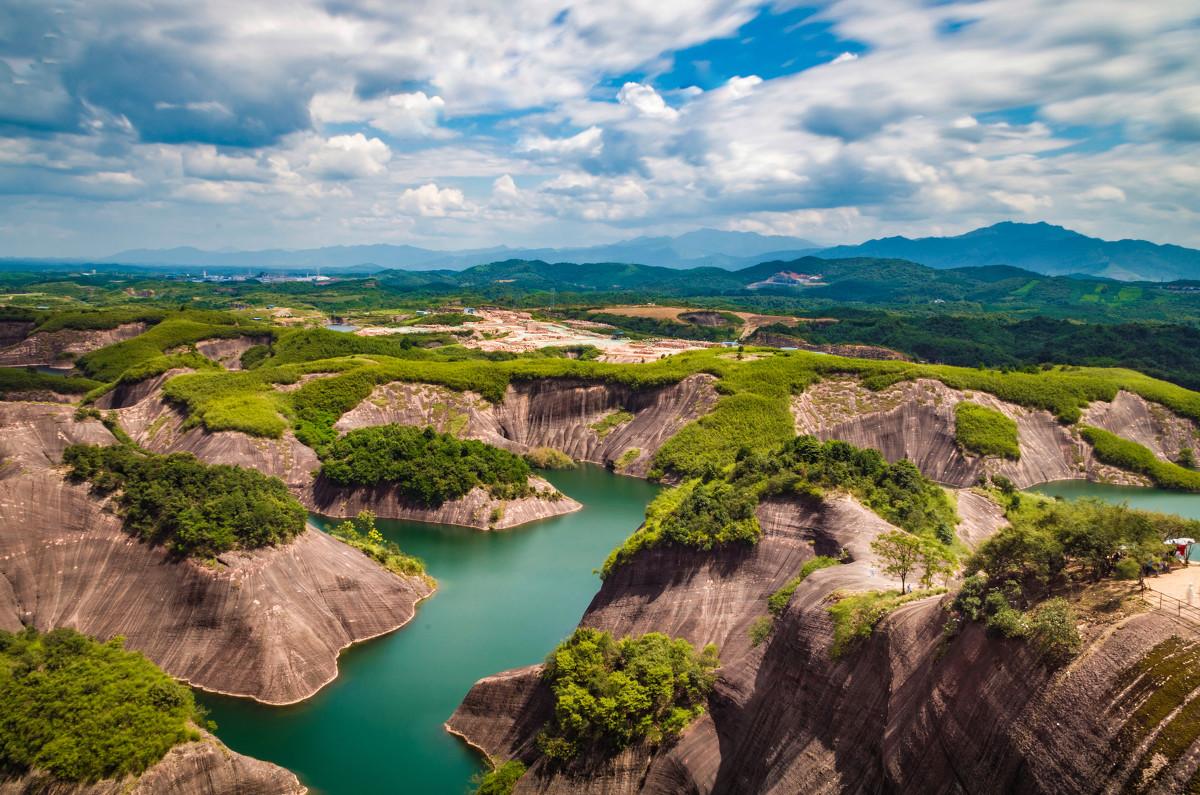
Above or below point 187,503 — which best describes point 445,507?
below

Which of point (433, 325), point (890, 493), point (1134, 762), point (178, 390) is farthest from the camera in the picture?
point (433, 325)

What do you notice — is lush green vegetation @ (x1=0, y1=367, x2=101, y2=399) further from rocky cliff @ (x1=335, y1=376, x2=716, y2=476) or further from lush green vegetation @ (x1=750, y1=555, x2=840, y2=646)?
lush green vegetation @ (x1=750, y1=555, x2=840, y2=646)

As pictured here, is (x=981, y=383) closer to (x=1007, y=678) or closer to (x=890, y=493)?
(x=890, y=493)

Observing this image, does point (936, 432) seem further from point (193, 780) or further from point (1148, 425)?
point (193, 780)

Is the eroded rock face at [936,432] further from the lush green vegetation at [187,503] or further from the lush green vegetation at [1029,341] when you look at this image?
the lush green vegetation at [187,503]

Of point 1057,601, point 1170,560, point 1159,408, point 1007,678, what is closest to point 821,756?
point 1007,678

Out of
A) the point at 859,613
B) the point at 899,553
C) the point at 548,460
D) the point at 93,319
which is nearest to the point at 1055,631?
the point at 859,613
